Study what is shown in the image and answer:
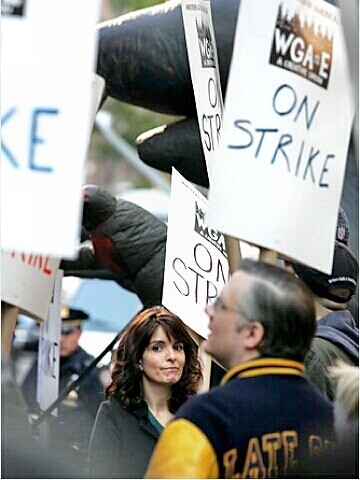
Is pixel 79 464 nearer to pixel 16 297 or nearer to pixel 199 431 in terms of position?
pixel 16 297

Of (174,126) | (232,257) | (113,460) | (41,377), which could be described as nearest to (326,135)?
(232,257)

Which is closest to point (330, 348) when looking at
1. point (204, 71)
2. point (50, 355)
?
point (204, 71)

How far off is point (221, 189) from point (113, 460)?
1.35 meters

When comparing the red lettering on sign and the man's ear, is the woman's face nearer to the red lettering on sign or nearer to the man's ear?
the red lettering on sign

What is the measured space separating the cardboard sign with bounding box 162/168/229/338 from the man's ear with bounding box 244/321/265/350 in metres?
1.34

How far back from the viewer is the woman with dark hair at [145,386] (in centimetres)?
467

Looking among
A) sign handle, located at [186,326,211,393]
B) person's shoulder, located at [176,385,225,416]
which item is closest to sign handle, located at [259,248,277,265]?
person's shoulder, located at [176,385,225,416]

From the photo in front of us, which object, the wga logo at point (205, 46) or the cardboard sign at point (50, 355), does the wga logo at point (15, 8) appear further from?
the cardboard sign at point (50, 355)

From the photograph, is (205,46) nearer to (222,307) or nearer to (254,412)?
(222,307)

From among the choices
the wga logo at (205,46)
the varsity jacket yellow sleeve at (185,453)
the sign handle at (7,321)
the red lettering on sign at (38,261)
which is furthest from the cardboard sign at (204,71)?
the varsity jacket yellow sleeve at (185,453)

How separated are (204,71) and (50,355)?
1981mm

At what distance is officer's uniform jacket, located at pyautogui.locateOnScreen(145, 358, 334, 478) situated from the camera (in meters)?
3.10

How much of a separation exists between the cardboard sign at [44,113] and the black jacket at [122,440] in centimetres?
140

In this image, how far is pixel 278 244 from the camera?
3.54m
